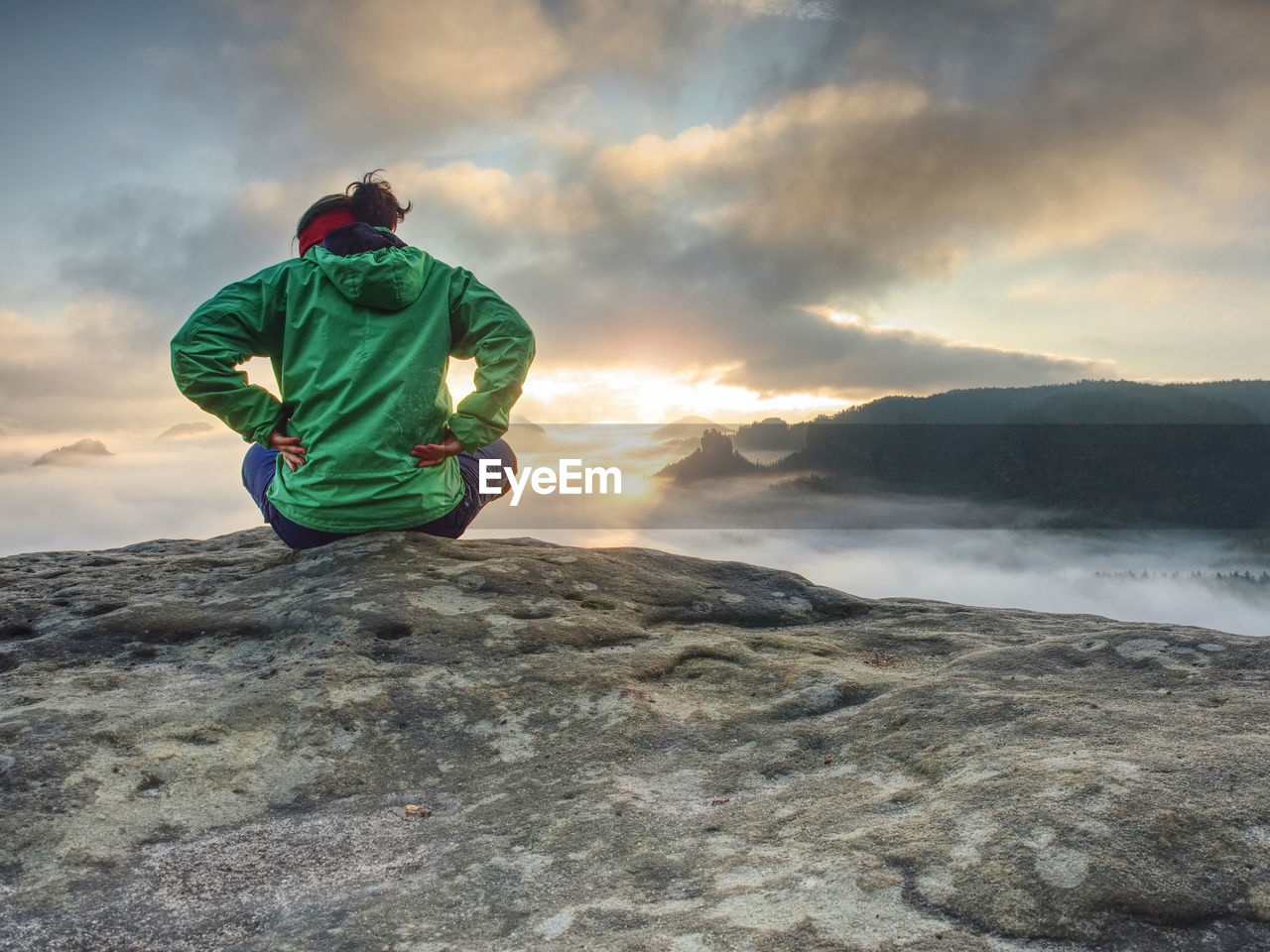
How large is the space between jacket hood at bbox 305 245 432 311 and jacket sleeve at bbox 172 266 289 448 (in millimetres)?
588

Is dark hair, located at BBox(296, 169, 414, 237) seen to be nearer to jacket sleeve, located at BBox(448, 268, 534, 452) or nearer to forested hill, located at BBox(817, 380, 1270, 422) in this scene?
jacket sleeve, located at BBox(448, 268, 534, 452)

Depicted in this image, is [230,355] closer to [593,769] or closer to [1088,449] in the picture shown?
[593,769]

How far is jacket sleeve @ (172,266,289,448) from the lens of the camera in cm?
593

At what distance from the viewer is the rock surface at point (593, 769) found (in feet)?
7.88

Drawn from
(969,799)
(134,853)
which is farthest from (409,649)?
(969,799)

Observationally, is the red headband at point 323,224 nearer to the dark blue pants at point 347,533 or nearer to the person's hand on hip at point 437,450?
the dark blue pants at point 347,533

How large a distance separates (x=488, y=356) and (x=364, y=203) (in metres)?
1.76

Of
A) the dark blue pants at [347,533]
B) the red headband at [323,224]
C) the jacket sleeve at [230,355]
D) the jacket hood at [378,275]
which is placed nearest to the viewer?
the jacket hood at [378,275]

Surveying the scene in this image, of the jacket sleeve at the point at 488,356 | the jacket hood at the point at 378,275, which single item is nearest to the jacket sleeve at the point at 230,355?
the jacket hood at the point at 378,275

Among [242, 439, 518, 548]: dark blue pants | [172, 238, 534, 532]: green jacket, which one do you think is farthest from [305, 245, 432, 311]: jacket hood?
[242, 439, 518, 548]: dark blue pants

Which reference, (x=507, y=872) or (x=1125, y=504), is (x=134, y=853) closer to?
(x=507, y=872)

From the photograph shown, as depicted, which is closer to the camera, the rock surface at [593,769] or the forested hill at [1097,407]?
the rock surface at [593,769]

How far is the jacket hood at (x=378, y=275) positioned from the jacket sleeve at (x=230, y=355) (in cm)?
59

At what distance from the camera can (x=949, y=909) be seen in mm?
2268
